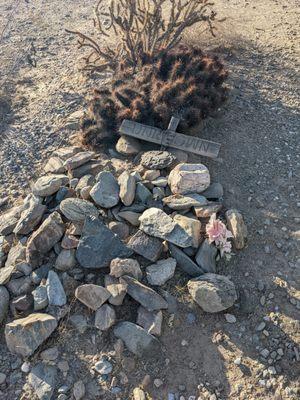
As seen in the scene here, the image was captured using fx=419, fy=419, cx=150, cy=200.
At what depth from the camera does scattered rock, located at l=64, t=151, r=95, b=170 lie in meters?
5.09

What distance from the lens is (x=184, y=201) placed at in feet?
14.6

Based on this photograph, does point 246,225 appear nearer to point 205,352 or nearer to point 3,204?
point 205,352

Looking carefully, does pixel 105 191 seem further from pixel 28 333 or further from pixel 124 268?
pixel 28 333

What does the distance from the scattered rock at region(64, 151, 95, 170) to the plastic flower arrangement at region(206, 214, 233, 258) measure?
182cm

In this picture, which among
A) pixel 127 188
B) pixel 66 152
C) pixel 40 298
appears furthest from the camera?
pixel 66 152

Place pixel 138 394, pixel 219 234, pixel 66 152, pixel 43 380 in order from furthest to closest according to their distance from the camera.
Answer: pixel 66 152 < pixel 219 234 < pixel 43 380 < pixel 138 394

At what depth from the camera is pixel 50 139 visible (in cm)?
592

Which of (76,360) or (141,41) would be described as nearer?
(76,360)

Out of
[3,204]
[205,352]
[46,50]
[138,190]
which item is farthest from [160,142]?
[46,50]

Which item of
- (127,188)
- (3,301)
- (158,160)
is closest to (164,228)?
Result: (127,188)

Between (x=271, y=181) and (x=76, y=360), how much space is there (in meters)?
2.95

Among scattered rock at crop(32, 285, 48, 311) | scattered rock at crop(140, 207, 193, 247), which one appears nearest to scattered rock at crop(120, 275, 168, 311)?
scattered rock at crop(140, 207, 193, 247)

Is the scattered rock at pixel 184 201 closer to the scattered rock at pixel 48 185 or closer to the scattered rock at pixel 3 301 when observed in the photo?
the scattered rock at pixel 48 185

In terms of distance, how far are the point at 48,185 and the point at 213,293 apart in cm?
221
